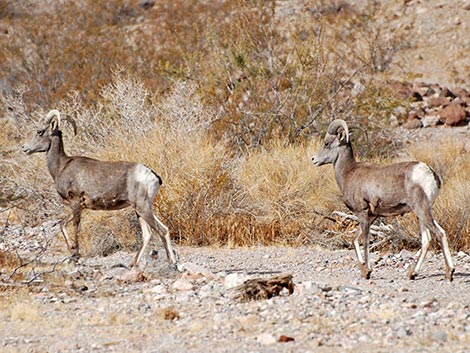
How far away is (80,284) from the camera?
10906mm

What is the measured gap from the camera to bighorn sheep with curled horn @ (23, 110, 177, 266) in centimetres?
1177

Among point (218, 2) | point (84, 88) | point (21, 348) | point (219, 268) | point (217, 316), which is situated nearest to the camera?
point (21, 348)

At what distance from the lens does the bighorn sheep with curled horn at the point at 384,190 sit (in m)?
10.8

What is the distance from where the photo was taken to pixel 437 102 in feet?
89.6

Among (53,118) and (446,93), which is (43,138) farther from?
(446,93)

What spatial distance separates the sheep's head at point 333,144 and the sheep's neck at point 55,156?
11.6 feet

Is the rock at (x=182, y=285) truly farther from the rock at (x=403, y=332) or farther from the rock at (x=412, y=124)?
the rock at (x=412, y=124)

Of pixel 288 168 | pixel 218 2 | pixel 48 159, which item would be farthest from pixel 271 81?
pixel 218 2

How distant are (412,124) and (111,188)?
15217 millimetres

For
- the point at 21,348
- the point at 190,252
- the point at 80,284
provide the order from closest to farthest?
the point at 21,348, the point at 80,284, the point at 190,252

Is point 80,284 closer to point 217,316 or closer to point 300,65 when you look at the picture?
point 217,316

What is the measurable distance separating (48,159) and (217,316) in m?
5.37

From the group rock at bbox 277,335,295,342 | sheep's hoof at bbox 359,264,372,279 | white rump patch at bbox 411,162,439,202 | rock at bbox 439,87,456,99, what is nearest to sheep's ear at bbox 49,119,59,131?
sheep's hoof at bbox 359,264,372,279

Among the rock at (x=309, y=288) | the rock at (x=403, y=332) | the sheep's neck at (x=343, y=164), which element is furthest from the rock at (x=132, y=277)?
the rock at (x=403, y=332)
